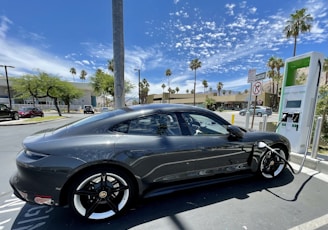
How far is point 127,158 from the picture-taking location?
2.20 metres

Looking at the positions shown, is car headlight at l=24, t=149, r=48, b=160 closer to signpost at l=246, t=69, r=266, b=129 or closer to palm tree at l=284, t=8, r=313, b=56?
signpost at l=246, t=69, r=266, b=129

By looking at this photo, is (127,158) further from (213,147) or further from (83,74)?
(83,74)

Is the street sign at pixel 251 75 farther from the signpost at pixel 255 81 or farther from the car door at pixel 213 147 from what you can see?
the car door at pixel 213 147

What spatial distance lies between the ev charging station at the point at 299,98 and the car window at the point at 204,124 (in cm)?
238

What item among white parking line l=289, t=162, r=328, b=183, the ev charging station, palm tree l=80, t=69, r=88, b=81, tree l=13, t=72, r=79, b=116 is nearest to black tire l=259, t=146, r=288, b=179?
white parking line l=289, t=162, r=328, b=183

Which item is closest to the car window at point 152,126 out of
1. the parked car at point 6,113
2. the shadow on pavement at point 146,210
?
the shadow on pavement at point 146,210

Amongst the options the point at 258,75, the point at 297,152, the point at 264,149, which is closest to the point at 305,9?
the point at 258,75

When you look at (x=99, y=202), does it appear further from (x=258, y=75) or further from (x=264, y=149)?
(x=258, y=75)

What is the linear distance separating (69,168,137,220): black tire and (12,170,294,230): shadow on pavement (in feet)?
0.40

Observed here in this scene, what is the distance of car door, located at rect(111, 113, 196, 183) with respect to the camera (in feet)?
7.39

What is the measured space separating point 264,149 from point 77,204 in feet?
10.1

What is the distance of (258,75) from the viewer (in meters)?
5.70

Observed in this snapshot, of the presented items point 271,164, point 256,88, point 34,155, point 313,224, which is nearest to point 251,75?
point 256,88

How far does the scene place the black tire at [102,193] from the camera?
82.6 inches
